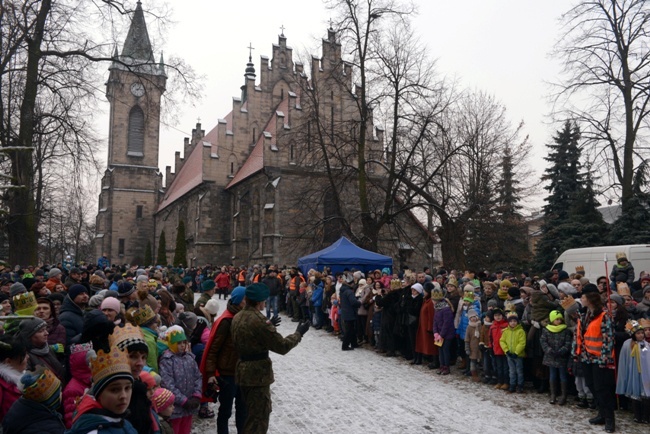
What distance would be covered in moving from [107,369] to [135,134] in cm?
5502

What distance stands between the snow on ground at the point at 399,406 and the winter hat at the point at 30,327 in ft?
10.0

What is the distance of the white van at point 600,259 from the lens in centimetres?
1534

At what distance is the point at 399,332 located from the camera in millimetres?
11883

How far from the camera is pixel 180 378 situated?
497 cm

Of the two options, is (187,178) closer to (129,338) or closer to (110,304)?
(110,304)

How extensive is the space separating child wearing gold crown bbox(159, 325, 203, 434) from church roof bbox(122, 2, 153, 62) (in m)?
11.2

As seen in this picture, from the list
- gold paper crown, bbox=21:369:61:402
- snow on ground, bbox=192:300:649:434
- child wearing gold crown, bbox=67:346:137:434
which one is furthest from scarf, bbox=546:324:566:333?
gold paper crown, bbox=21:369:61:402

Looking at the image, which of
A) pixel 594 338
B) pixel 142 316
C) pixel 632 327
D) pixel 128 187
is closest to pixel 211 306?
pixel 142 316

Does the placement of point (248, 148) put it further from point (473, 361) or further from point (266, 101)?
point (473, 361)

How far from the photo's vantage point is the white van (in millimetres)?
15336

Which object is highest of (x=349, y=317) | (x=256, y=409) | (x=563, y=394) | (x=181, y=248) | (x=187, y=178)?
(x=187, y=178)

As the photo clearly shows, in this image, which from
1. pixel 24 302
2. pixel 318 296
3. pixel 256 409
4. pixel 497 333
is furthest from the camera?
pixel 318 296

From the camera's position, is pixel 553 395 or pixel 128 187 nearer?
pixel 553 395

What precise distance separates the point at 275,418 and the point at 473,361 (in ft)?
14.0
